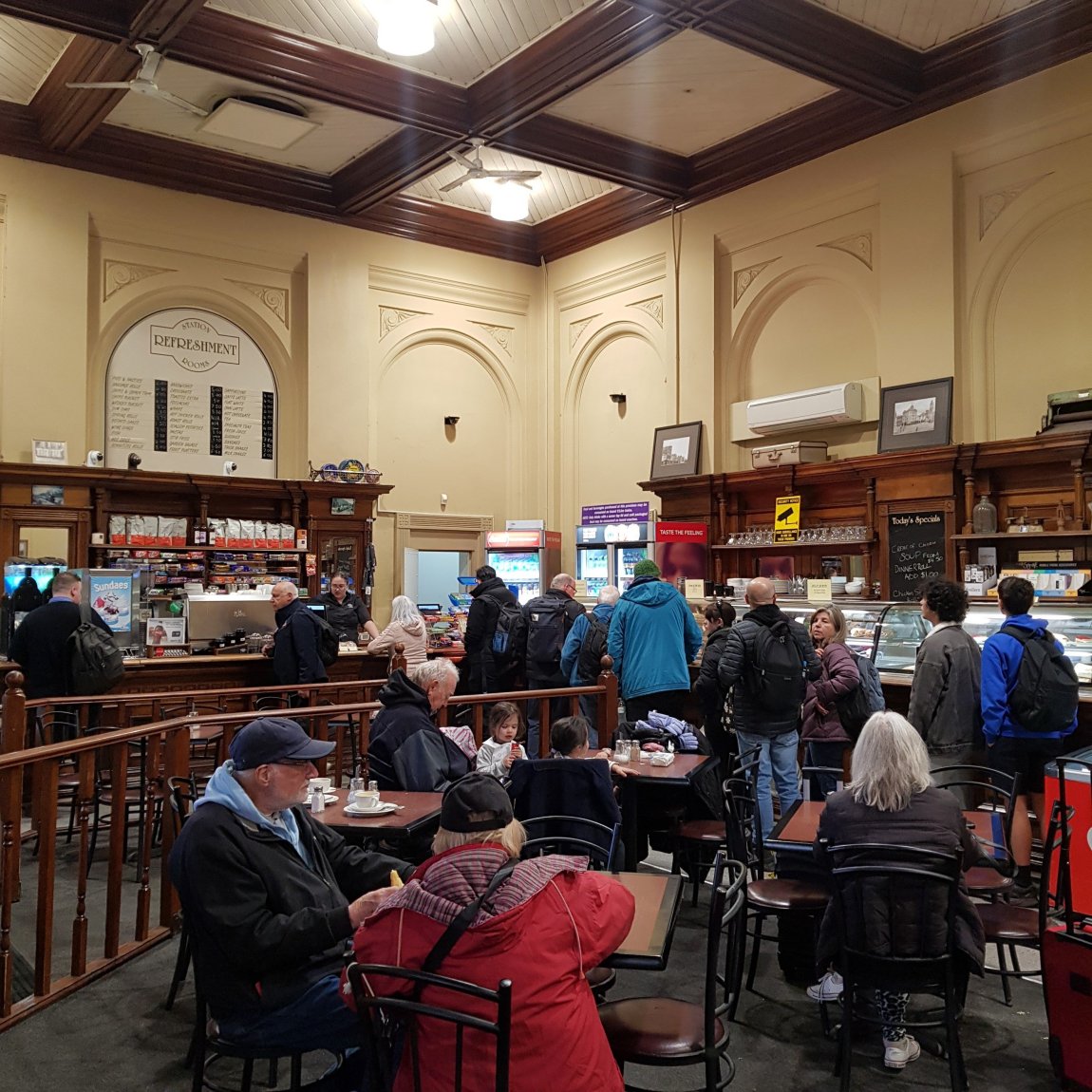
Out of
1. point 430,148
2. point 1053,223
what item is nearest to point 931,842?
point 1053,223

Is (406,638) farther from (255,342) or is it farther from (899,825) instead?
(899,825)

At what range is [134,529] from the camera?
962 cm

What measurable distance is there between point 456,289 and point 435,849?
1033 cm

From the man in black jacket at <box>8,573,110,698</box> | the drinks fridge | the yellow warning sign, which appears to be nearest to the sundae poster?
the man in black jacket at <box>8,573,110,698</box>

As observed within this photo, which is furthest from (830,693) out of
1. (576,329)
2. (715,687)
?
(576,329)

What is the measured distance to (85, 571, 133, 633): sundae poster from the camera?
8281mm

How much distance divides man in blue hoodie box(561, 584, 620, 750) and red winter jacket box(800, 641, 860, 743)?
2.01 meters

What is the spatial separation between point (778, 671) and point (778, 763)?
57cm

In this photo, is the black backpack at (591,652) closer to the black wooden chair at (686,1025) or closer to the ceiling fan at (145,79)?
the black wooden chair at (686,1025)

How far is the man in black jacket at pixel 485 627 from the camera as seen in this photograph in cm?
891

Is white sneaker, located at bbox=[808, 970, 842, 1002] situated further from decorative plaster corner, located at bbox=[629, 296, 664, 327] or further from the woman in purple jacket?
decorative plaster corner, located at bbox=[629, 296, 664, 327]

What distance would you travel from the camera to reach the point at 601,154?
9.81 metres

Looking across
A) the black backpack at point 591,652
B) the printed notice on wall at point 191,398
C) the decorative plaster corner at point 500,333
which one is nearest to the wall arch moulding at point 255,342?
the printed notice on wall at point 191,398

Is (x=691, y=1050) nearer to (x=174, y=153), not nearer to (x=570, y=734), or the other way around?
(x=570, y=734)
